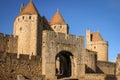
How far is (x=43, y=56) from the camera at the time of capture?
99.8ft

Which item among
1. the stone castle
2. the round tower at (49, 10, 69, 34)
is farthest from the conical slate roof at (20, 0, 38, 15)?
the round tower at (49, 10, 69, 34)

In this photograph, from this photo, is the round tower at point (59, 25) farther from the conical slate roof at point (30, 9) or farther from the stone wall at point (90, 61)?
the stone wall at point (90, 61)

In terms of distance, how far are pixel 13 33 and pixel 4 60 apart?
72.7ft

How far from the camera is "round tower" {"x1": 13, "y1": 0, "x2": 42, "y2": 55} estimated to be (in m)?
45.5

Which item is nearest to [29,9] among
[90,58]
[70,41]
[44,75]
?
[90,58]

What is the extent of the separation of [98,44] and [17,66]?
106 feet

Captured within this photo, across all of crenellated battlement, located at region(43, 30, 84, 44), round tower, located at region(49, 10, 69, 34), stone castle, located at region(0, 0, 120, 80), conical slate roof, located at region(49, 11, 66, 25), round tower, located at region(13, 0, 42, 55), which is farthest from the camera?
conical slate roof, located at region(49, 11, 66, 25)

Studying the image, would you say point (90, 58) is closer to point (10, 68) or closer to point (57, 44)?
point (57, 44)

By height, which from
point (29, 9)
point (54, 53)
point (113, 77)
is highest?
point (29, 9)

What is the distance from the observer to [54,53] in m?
30.9

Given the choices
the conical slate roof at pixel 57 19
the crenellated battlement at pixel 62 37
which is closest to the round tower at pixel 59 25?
the conical slate roof at pixel 57 19

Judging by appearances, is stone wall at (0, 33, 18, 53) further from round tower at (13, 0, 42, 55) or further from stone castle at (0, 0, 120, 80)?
round tower at (13, 0, 42, 55)

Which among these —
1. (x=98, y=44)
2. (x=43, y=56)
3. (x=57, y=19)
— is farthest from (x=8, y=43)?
(x=98, y=44)

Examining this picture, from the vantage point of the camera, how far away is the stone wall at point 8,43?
149 ft
